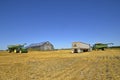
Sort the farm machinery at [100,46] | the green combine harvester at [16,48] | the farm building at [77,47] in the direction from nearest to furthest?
the green combine harvester at [16,48]
the farm building at [77,47]
the farm machinery at [100,46]

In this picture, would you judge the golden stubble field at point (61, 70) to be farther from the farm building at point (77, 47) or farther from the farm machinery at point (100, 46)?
the farm machinery at point (100, 46)

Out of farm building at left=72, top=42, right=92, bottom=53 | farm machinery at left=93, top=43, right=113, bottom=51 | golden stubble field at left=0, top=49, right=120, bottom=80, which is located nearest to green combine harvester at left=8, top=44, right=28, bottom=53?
farm building at left=72, top=42, right=92, bottom=53

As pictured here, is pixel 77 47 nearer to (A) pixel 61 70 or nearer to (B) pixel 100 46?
(B) pixel 100 46

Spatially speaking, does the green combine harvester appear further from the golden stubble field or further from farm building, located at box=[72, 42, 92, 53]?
the golden stubble field

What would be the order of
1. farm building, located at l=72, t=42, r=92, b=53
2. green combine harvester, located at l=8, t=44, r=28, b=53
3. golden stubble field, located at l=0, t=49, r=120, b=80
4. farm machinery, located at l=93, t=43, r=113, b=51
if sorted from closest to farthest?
golden stubble field, located at l=0, t=49, r=120, b=80 → green combine harvester, located at l=8, t=44, r=28, b=53 → farm building, located at l=72, t=42, r=92, b=53 → farm machinery, located at l=93, t=43, r=113, b=51

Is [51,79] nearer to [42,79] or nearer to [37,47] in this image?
[42,79]

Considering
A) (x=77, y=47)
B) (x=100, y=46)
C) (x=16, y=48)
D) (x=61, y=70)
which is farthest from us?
(x=100, y=46)

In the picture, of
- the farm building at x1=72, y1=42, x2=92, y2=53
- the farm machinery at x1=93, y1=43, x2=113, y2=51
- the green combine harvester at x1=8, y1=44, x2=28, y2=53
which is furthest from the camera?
the farm machinery at x1=93, y1=43, x2=113, y2=51

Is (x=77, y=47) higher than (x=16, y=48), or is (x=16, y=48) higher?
(x=16, y=48)

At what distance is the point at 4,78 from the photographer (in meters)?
11.6

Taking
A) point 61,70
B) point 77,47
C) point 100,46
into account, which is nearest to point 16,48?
point 77,47

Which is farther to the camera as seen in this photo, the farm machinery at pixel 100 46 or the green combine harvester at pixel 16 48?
the farm machinery at pixel 100 46

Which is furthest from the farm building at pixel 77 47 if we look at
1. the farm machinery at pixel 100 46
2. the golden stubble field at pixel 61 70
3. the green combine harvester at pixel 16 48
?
the golden stubble field at pixel 61 70

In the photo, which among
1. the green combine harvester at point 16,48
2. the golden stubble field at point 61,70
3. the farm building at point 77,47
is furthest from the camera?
the farm building at point 77,47
